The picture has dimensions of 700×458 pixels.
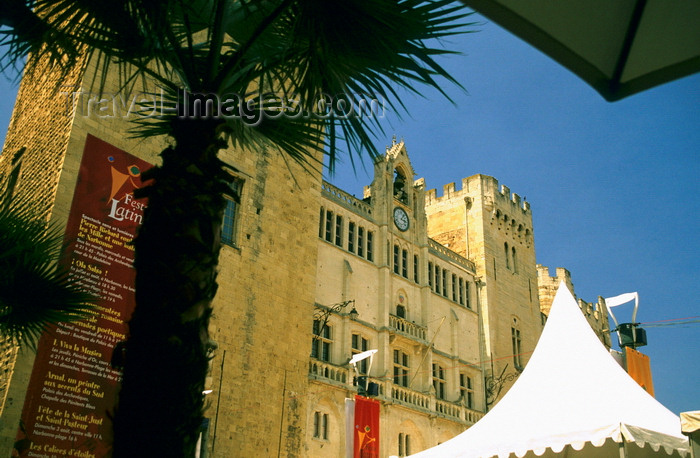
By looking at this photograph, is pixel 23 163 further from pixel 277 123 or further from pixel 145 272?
pixel 145 272

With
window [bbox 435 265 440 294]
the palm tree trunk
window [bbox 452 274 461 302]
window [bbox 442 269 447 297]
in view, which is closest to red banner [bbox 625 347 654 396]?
the palm tree trunk

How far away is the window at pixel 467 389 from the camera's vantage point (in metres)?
28.0

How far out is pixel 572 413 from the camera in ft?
27.8

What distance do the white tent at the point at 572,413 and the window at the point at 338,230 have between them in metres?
14.1

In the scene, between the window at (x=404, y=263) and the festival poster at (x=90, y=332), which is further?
the window at (x=404, y=263)

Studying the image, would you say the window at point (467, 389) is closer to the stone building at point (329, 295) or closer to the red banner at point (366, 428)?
the stone building at point (329, 295)

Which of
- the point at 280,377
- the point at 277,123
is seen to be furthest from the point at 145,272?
the point at 280,377

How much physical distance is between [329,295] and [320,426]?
14.8ft

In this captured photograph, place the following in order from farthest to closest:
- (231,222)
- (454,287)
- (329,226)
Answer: (454,287) → (329,226) → (231,222)

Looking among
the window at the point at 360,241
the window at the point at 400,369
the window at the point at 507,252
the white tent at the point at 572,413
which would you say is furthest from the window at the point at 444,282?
the white tent at the point at 572,413

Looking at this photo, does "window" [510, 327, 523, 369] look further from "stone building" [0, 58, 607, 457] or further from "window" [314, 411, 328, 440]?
"window" [314, 411, 328, 440]

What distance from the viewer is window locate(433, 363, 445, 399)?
2661 cm

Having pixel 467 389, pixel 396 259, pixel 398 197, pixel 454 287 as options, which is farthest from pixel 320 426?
pixel 454 287

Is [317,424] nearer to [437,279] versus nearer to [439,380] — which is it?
[439,380]
